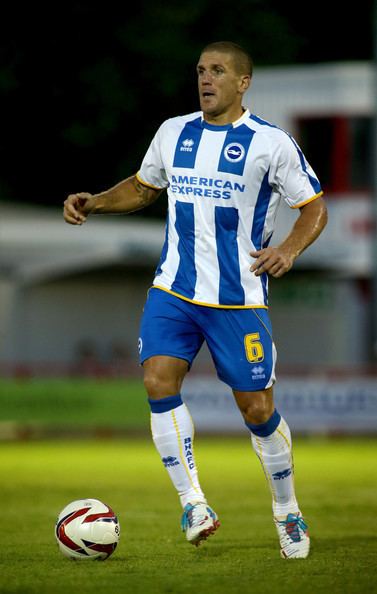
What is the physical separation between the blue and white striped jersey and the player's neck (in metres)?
0.06

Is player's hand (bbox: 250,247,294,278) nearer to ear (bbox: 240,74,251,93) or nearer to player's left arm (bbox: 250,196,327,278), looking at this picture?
player's left arm (bbox: 250,196,327,278)

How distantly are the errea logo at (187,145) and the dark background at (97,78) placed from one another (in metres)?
26.8

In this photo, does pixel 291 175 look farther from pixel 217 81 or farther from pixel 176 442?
pixel 176 442

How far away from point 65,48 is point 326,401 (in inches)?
719

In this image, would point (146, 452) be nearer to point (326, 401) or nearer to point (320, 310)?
point (326, 401)

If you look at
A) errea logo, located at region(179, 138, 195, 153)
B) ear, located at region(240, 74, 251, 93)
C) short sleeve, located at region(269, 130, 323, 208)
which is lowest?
short sleeve, located at region(269, 130, 323, 208)

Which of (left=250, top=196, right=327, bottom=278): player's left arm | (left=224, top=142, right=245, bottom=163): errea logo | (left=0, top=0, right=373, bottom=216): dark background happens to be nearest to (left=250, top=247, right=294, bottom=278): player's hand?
(left=250, top=196, right=327, bottom=278): player's left arm

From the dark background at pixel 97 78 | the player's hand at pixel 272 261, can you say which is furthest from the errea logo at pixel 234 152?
the dark background at pixel 97 78

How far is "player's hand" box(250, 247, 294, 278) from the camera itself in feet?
22.6

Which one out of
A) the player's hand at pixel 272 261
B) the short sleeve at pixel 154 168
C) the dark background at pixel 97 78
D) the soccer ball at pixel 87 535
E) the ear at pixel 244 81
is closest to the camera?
the player's hand at pixel 272 261

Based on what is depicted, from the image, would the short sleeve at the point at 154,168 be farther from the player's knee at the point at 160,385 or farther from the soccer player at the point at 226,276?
the player's knee at the point at 160,385

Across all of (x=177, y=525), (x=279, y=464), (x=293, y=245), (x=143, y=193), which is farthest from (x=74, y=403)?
(x=293, y=245)

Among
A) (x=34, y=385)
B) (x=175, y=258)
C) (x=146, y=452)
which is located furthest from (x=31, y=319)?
(x=175, y=258)

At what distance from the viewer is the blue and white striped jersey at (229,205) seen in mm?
7164
